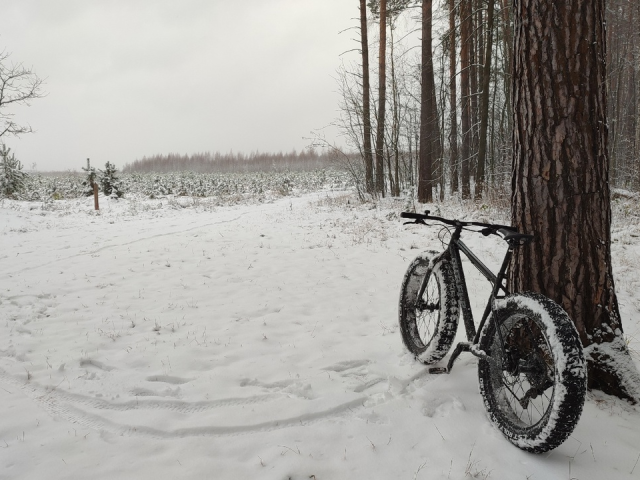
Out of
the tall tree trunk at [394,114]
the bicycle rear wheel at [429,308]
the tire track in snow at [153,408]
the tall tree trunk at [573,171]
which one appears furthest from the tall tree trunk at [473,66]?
the tire track in snow at [153,408]

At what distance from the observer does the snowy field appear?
6.71 feet

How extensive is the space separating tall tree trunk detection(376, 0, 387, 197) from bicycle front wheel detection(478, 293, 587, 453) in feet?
38.5

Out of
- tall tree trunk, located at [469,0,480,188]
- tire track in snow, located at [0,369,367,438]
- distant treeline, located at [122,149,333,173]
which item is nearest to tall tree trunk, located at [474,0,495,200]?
tall tree trunk, located at [469,0,480,188]

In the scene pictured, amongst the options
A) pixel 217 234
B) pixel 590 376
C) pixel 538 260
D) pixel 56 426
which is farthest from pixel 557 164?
pixel 217 234

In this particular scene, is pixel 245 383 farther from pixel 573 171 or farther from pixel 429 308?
pixel 573 171

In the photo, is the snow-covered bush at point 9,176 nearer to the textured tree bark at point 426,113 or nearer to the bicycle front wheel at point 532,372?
the textured tree bark at point 426,113

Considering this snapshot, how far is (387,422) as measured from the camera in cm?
239

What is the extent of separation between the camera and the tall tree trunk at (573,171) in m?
2.48

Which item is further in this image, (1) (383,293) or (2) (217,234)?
(2) (217,234)

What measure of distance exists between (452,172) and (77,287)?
39.3 feet

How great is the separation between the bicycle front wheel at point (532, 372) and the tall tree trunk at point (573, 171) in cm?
48

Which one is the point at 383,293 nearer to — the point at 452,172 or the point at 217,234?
the point at 217,234

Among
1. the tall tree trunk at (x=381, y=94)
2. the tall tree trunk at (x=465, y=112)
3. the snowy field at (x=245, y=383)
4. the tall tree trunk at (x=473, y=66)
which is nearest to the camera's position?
the snowy field at (x=245, y=383)

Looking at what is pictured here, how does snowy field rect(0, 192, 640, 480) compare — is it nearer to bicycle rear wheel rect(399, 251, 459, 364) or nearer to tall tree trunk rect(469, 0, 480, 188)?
bicycle rear wheel rect(399, 251, 459, 364)
